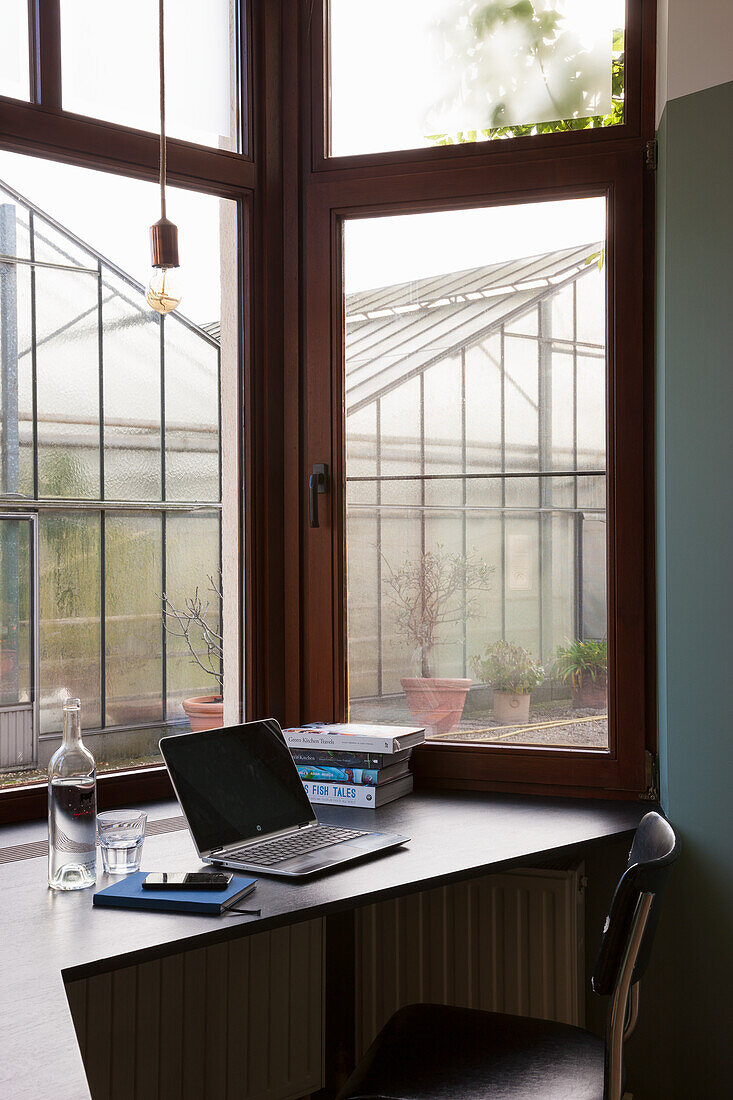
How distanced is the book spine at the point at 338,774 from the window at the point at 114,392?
12.9 inches

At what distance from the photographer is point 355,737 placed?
7.25 ft

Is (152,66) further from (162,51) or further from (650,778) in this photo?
(650,778)

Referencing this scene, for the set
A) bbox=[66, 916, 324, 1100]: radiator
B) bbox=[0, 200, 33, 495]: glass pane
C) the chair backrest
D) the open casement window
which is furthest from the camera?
the open casement window

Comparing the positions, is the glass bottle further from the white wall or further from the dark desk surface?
the white wall

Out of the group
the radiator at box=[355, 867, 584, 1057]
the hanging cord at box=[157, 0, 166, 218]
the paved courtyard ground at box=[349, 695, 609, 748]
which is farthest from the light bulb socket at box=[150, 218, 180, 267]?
the radiator at box=[355, 867, 584, 1057]

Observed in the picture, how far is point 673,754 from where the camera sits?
2100mm

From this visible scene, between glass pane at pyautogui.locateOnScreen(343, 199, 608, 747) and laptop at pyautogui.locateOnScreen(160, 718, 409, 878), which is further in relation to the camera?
glass pane at pyautogui.locateOnScreen(343, 199, 608, 747)

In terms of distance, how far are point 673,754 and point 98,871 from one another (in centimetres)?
116

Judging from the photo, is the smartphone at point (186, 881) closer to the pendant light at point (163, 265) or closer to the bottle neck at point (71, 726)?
the bottle neck at point (71, 726)

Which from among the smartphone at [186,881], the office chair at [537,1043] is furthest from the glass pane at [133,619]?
the office chair at [537,1043]

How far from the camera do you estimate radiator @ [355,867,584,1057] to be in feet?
7.29

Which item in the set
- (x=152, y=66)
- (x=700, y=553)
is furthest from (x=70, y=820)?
(x=152, y=66)

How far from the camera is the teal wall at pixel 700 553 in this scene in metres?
2.05

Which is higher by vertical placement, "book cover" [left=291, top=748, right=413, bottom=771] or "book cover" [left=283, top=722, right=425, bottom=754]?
"book cover" [left=283, top=722, right=425, bottom=754]
